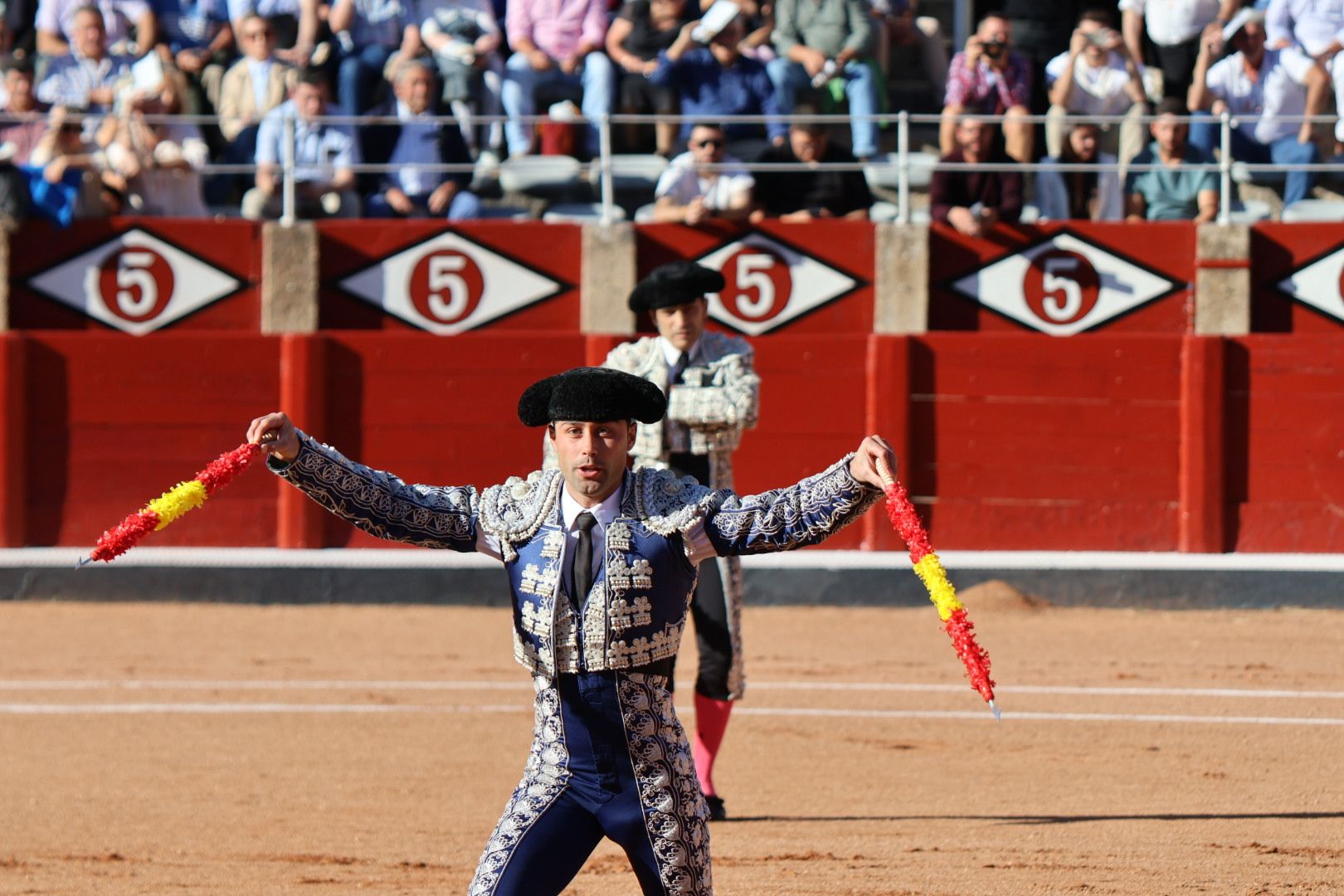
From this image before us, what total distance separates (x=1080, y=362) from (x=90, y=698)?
5.35 m

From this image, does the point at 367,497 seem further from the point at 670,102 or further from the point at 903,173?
the point at 670,102

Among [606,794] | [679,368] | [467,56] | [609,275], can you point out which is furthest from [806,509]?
[467,56]

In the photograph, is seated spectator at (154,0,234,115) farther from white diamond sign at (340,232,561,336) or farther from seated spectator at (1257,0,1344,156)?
seated spectator at (1257,0,1344,156)

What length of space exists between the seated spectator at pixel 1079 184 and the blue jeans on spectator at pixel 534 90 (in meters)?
2.39

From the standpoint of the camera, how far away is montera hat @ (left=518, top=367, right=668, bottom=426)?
3.65 meters

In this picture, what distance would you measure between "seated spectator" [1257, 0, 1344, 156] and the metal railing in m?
0.28

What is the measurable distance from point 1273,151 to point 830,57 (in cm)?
246

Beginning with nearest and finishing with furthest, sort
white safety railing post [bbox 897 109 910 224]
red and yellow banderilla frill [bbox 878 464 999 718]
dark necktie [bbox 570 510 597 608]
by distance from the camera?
red and yellow banderilla frill [bbox 878 464 999 718], dark necktie [bbox 570 510 597 608], white safety railing post [bbox 897 109 910 224]

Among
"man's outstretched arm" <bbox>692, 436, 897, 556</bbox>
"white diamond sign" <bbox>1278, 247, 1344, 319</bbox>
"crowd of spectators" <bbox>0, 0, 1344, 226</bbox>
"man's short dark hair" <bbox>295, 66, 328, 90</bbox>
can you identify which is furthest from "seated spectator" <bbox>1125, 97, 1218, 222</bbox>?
"man's outstretched arm" <bbox>692, 436, 897, 556</bbox>

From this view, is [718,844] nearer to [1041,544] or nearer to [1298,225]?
[1041,544]

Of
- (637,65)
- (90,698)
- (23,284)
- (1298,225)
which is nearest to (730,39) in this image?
(637,65)

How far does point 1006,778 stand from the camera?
6730mm

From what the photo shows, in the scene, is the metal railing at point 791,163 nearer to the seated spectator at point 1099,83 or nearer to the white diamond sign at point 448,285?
the seated spectator at point 1099,83

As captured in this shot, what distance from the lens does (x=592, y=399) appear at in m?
3.64
